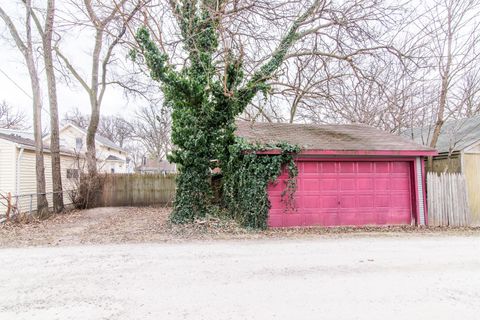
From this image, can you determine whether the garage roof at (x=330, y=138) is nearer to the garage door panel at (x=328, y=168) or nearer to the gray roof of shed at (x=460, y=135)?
the garage door panel at (x=328, y=168)

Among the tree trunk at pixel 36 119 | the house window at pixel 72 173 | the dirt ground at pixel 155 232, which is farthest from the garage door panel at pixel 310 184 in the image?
the house window at pixel 72 173

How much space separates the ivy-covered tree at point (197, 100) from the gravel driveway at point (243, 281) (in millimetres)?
2254

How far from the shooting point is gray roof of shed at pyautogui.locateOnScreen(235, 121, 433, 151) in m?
9.02

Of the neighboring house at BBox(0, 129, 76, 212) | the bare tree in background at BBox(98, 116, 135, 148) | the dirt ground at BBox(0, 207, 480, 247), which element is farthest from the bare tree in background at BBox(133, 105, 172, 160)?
the dirt ground at BBox(0, 207, 480, 247)

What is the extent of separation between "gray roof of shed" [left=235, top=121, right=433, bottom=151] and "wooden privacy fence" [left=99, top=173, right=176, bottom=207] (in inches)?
239

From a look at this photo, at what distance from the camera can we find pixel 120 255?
5.89 meters

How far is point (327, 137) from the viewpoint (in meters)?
9.97

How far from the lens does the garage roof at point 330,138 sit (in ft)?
29.5

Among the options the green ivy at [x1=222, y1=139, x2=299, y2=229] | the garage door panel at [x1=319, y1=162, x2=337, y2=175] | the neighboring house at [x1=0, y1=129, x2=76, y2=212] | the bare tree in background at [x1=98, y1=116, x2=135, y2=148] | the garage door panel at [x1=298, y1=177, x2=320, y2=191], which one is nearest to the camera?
the green ivy at [x1=222, y1=139, x2=299, y2=229]

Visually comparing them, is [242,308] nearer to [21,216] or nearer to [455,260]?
[455,260]

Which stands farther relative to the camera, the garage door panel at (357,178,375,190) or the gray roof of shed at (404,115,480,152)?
the gray roof of shed at (404,115,480,152)

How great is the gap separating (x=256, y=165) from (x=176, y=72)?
3.29 m

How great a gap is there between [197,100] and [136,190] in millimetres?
8662

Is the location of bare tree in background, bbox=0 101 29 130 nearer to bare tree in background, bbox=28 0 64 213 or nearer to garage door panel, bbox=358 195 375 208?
bare tree in background, bbox=28 0 64 213
